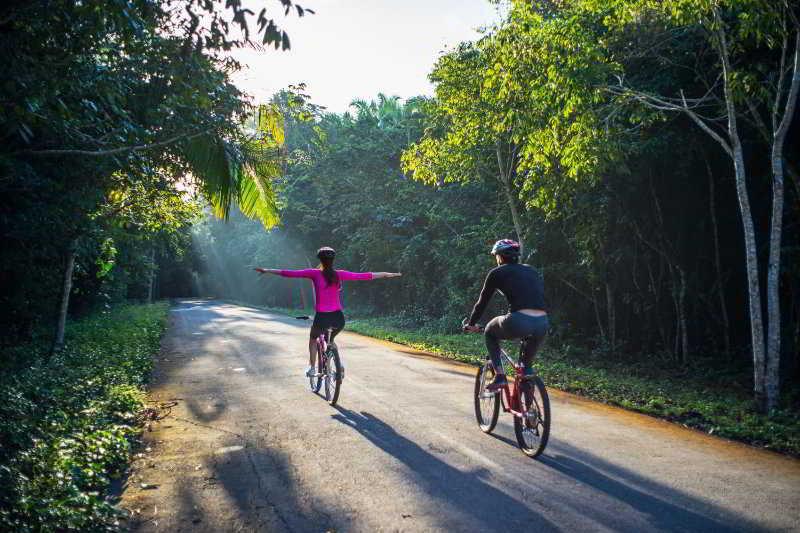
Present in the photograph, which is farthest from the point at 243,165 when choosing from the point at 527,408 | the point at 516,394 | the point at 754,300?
the point at 754,300

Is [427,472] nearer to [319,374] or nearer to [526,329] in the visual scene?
[526,329]

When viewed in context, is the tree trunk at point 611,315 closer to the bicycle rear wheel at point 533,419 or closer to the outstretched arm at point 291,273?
the outstretched arm at point 291,273

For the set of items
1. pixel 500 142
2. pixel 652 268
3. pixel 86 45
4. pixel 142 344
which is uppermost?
pixel 500 142

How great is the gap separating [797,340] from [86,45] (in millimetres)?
10740

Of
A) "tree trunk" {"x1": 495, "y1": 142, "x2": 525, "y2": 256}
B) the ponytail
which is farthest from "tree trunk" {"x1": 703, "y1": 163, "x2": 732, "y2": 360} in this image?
the ponytail

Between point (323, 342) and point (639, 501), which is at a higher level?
point (323, 342)

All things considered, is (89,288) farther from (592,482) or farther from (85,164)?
(592,482)

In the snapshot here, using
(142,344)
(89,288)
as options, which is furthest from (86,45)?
(89,288)

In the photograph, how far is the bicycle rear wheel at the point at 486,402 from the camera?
628 centimetres

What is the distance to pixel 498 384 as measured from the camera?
612 centimetres

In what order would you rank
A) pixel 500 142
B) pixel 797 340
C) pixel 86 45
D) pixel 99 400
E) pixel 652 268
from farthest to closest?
pixel 500 142, pixel 652 268, pixel 797 340, pixel 99 400, pixel 86 45

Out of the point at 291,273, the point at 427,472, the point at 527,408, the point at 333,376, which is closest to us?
the point at 427,472

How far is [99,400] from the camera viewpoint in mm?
6988

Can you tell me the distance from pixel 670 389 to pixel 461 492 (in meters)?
6.60
